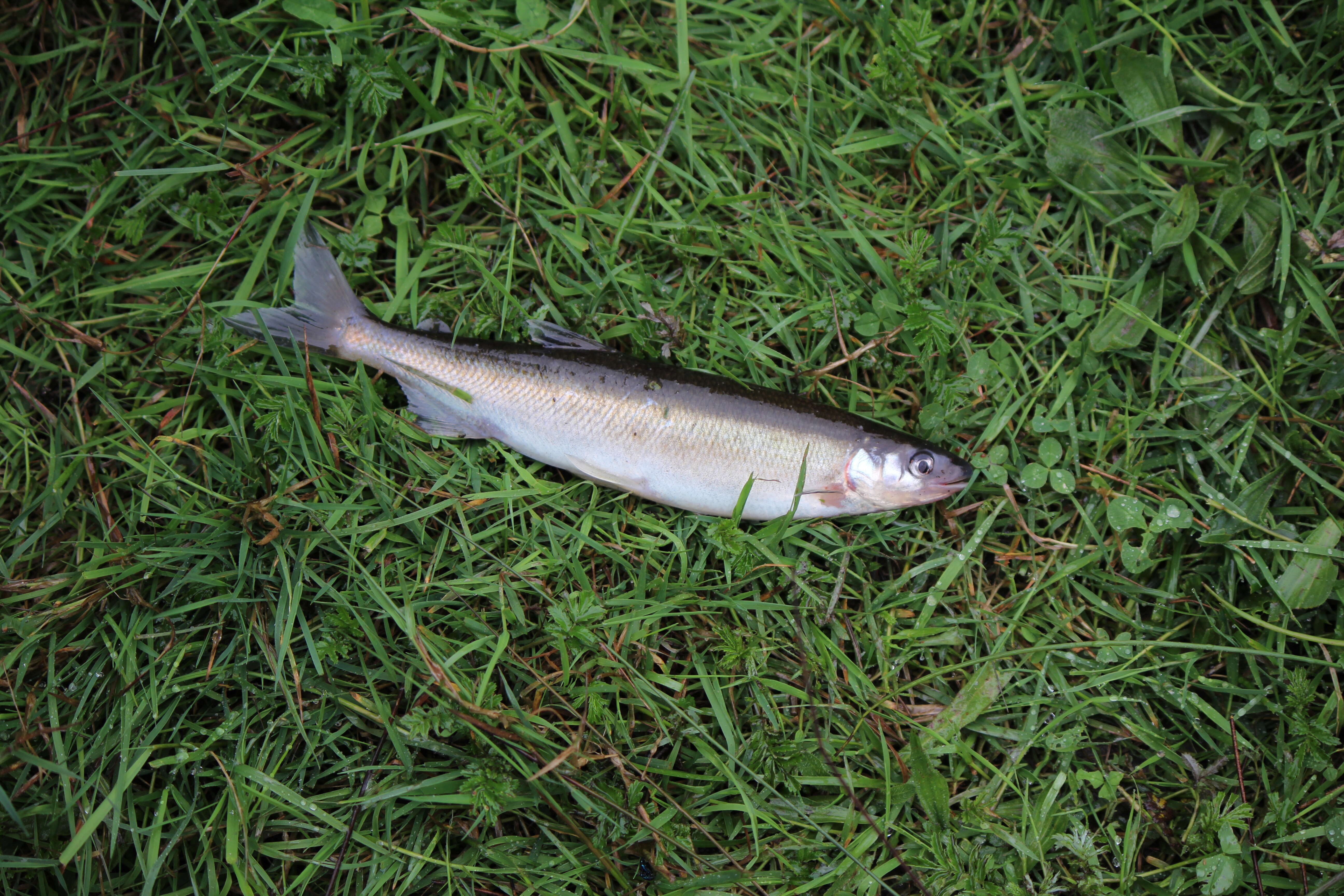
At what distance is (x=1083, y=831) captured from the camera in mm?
3570

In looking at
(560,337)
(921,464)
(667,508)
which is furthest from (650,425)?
(921,464)

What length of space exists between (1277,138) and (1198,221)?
A: 57 cm

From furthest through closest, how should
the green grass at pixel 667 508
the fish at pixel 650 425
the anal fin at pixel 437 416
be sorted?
the anal fin at pixel 437 416 < the fish at pixel 650 425 < the green grass at pixel 667 508

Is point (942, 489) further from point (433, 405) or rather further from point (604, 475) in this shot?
point (433, 405)

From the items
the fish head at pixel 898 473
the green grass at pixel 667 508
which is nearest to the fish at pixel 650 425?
the fish head at pixel 898 473

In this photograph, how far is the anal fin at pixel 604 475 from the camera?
12.2ft

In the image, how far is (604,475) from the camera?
3721 millimetres

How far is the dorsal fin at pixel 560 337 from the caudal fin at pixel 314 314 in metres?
0.86

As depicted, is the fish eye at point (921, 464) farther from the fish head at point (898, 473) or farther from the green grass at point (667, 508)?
the green grass at point (667, 508)

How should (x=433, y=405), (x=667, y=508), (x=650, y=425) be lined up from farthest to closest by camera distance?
(x=667, y=508) < (x=433, y=405) < (x=650, y=425)

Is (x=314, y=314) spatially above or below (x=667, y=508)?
above

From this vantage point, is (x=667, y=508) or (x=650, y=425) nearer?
(x=650, y=425)

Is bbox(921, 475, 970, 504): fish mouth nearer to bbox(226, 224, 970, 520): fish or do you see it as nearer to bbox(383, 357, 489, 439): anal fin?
bbox(226, 224, 970, 520): fish

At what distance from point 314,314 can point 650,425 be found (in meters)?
1.83
